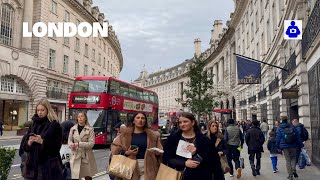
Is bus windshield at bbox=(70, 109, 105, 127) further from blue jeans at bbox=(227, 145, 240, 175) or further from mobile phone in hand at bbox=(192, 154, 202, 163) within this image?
mobile phone in hand at bbox=(192, 154, 202, 163)

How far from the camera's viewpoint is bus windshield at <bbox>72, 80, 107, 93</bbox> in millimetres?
19328

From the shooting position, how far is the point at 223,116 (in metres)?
56.5

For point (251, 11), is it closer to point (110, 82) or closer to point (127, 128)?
point (110, 82)

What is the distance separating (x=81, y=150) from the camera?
6.63 metres

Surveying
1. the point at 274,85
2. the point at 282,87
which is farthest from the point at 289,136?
the point at 274,85

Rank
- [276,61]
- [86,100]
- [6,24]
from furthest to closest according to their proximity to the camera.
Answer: [6,24] < [276,61] < [86,100]

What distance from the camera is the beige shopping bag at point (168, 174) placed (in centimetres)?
378

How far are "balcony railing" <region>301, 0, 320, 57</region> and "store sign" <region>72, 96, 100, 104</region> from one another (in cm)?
1077

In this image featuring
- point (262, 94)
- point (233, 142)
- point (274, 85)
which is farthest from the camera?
point (262, 94)

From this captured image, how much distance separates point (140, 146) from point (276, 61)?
20.1 meters

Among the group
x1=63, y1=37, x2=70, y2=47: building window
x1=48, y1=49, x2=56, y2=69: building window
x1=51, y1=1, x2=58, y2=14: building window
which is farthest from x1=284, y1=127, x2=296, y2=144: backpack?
x1=63, y1=37, x2=70, y2=47: building window

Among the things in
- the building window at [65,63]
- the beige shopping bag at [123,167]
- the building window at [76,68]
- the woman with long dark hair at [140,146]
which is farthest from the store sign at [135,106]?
the building window at [76,68]

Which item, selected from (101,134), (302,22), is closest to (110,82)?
(101,134)

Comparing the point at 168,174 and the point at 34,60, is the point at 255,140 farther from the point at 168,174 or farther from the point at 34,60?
the point at 34,60
